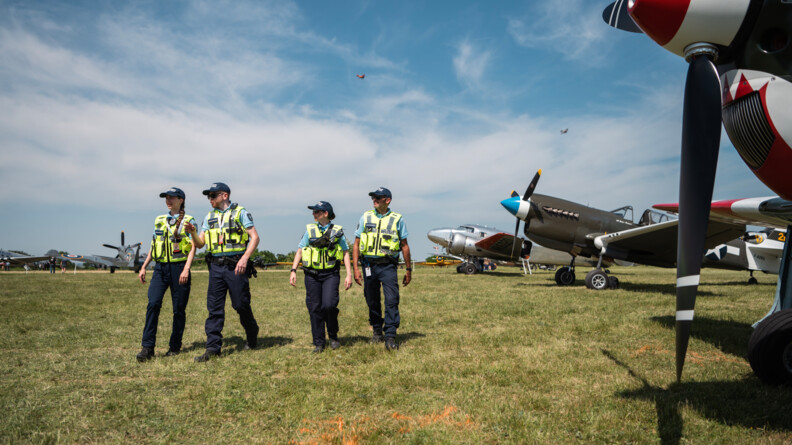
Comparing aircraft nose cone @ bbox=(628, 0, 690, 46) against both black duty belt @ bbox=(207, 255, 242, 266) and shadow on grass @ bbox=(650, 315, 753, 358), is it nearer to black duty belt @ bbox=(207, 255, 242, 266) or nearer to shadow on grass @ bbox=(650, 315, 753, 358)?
shadow on grass @ bbox=(650, 315, 753, 358)

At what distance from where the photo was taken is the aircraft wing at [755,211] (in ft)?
A: 15.7

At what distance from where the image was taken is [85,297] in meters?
12.8

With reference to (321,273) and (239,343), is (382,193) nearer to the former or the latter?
(321,273)

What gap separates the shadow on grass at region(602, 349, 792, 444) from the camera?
125 inches

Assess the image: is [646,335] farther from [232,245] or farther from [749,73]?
[232,245]

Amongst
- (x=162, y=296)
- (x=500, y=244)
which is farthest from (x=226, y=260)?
(x=500, y=244)

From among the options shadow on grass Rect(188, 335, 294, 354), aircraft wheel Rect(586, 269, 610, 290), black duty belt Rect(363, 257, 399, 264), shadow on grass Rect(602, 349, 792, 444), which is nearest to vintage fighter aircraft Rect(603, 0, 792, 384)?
shadow on grass Rect(602, 349, 792, 444)

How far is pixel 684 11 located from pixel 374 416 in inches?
141

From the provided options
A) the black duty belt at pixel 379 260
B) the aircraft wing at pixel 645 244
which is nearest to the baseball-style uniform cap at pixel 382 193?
the black duty belt at pixel 379 260

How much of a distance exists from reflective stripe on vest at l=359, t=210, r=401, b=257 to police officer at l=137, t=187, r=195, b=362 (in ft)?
7.53

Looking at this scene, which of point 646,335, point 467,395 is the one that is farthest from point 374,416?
point 646,335

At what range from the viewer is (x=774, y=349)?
3867 mm

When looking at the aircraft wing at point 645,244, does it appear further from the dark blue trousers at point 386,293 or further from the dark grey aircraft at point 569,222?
the dark blue trousers at point 386,293

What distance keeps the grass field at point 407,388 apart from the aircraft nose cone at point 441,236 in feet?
66.0
